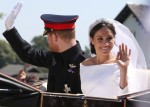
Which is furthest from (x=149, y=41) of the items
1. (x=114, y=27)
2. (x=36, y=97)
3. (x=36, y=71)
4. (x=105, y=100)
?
(x=36, y=71)

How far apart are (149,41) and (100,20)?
1139 millimetres

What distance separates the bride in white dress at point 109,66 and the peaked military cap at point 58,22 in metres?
0.16

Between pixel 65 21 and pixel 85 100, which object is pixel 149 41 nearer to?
pixel 85 100

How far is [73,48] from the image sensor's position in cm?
366

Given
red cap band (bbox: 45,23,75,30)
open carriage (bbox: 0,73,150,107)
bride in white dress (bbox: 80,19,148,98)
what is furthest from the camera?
red cap band (bbox: 45,23,75,30)

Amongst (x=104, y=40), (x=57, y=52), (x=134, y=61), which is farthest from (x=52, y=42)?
(x=134, y=61)

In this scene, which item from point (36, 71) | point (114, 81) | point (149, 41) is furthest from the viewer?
point (36, 71)

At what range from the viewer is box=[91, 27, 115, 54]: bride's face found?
11.6ft

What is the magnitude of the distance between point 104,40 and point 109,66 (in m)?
0.22

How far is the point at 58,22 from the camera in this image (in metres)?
3.67

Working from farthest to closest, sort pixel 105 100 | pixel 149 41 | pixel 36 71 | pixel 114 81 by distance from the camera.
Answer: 1. pixel 36 71
2. pixel 114 81
3. pixel 105 100
4. pixel 149 41

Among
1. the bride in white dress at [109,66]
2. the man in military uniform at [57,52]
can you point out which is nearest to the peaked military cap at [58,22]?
the man in military uniform at [57,52]

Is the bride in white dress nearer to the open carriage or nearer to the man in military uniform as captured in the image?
the man in military uniform

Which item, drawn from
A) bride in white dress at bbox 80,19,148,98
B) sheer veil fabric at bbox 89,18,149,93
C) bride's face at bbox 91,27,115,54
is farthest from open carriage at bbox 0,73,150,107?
bride's face at bbox 91,27,115,54
